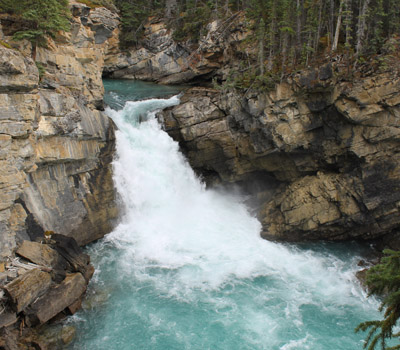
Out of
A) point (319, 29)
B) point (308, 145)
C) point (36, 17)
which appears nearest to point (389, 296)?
point (308, 145)

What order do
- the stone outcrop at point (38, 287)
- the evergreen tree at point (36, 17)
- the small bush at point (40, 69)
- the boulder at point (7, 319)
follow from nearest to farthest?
1. the boulder at point (7, 319)
2. the stone outcrop at point (38, 287)
3. the evergreen tree at point (36, 17)
4. the small bush at point (40, 69)

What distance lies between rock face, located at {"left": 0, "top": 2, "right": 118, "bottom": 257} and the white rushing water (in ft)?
6.98

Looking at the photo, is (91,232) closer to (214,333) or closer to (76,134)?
(76,134)

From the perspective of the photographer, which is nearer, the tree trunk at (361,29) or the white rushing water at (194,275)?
the white rushing water at (194,275)

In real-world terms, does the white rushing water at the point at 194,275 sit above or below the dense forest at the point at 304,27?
below

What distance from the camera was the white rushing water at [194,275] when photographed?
15.8m

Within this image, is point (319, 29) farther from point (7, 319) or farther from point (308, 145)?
point (7, 319)

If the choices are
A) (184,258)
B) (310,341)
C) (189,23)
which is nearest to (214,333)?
(310,341)

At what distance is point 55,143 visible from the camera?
19609 mm

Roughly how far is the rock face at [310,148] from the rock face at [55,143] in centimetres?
704

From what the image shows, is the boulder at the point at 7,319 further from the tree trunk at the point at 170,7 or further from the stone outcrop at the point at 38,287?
the tree trunk at the point at 170,7

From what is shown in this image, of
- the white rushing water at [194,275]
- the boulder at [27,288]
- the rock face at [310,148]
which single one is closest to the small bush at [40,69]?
the white rushing water at [194,275]

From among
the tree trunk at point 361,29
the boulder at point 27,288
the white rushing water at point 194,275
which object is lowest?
the white rushing water at point 194,275

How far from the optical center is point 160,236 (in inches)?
934
